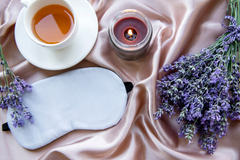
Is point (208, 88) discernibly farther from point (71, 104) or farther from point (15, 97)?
point (15, 97)

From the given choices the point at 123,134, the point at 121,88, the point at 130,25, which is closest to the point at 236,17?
the point at 130,25

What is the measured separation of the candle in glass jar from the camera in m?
0.75

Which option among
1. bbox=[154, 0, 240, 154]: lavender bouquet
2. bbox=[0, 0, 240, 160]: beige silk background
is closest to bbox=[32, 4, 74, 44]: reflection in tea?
bbox=[0, 0, 240, 160]: beige silk background

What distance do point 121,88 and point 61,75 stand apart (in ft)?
0.88

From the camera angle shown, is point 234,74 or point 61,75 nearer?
point 234,74

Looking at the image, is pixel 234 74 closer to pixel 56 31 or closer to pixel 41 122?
pixel 56 31

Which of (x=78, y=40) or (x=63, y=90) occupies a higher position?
(x=78, y=40)

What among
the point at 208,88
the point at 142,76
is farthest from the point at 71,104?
the point at 208,88

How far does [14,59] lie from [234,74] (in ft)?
2.95

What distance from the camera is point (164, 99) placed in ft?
2.38

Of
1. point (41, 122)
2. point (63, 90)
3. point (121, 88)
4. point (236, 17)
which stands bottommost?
point (41, 122)

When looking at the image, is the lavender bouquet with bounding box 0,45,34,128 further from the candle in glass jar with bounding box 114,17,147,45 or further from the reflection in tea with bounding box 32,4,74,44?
the candle in glass jar with bounding box 114,17,147,45

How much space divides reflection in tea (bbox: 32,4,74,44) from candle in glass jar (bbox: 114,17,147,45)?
19cm

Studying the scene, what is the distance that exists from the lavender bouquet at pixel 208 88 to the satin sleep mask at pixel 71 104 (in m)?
0.21
